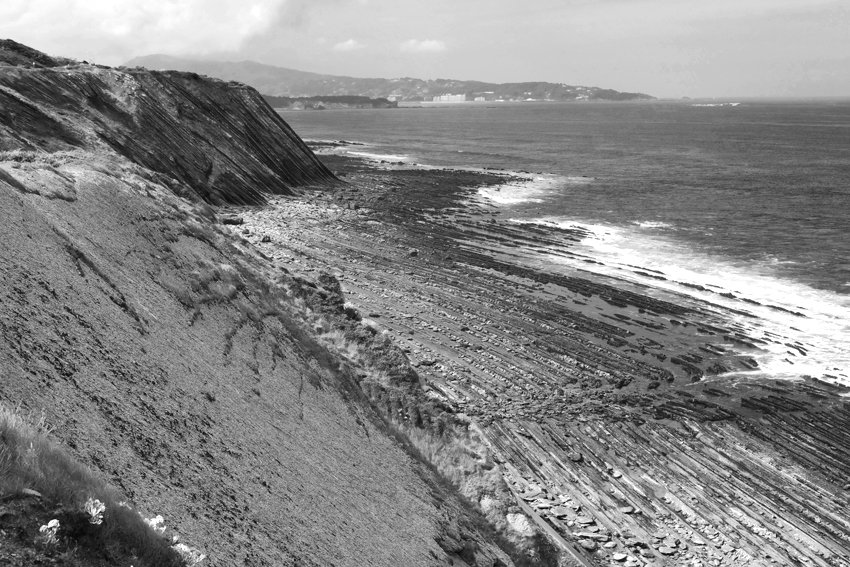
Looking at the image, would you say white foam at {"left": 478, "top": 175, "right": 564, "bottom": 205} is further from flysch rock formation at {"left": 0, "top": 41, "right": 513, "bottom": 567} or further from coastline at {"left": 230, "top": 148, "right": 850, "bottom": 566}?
flysch rock formation at {"left": 0, "top": 41, "right": 513, "bottom": 567}

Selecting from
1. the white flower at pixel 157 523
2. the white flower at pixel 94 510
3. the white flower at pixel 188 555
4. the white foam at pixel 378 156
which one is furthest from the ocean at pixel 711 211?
the white flower at pixel 94 510

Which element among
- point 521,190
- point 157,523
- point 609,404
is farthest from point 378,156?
point 157,523

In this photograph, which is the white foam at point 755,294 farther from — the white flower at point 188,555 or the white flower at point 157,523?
the white flower at point 157,523

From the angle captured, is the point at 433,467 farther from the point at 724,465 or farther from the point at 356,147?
the point at 356,147

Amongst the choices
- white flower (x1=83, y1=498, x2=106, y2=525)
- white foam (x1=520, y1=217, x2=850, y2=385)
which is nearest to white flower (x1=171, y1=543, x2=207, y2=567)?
white flower (x1=83, y1=498, x2=106, y2=525)

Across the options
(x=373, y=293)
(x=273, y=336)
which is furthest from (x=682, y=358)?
(x=273, y=336)
